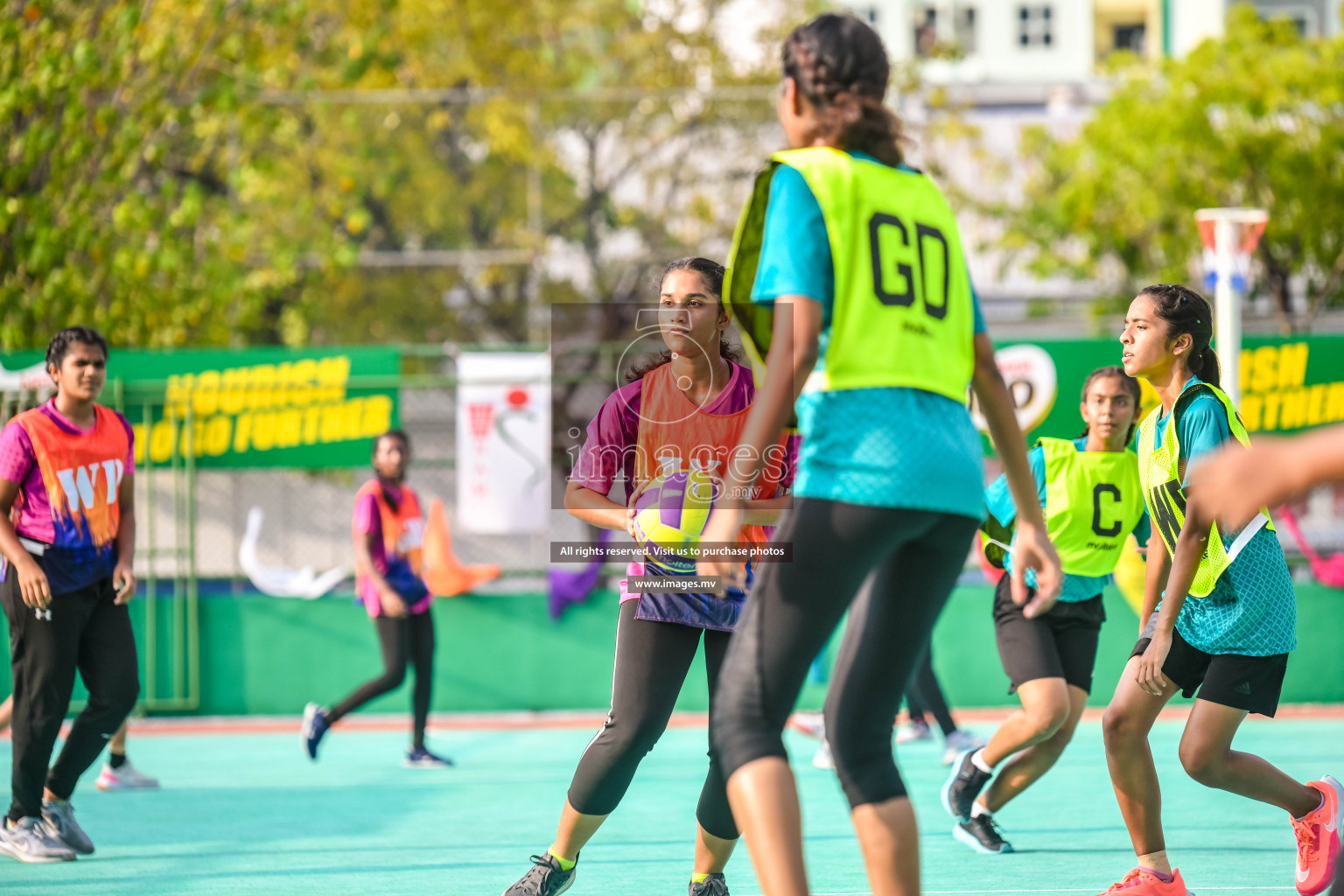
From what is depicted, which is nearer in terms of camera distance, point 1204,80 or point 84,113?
point 84,113

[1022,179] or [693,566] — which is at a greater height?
[1022,179]

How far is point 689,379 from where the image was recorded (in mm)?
4352

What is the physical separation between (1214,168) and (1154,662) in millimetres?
18970

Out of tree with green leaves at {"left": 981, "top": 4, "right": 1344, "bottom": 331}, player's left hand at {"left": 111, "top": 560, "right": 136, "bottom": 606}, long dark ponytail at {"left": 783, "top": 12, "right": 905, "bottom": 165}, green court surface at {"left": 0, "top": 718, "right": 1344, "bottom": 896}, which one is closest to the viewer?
long dark ponytail at {"left": 783, "top": 12, "right": 905, "bottom": 165}

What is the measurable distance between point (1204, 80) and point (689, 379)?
65.7 ft

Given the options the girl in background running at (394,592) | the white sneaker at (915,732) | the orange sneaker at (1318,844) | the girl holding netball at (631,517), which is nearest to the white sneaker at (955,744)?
the white sneaker at (915,732)

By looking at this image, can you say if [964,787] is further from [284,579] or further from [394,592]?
[284,579]

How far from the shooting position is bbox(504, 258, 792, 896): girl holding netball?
416 centimetres

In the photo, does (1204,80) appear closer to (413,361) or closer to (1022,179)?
(1022,179)

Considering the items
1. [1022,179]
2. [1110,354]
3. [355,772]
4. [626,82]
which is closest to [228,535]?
[355,772]

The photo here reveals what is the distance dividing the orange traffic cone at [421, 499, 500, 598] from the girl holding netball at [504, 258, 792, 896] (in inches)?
254

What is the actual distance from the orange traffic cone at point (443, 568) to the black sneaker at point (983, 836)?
18.4 feet

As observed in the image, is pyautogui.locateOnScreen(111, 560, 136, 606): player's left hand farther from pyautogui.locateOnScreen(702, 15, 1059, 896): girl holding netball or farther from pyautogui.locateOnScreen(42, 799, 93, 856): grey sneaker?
pyautogui.locateOnScreen(702, 15, 1059, 896): girl holding netball

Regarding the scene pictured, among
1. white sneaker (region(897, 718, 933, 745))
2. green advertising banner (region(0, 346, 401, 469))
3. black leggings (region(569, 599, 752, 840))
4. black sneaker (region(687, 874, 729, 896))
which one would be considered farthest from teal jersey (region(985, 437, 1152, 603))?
green advertising banner (region(0, 346, 401, 469))
